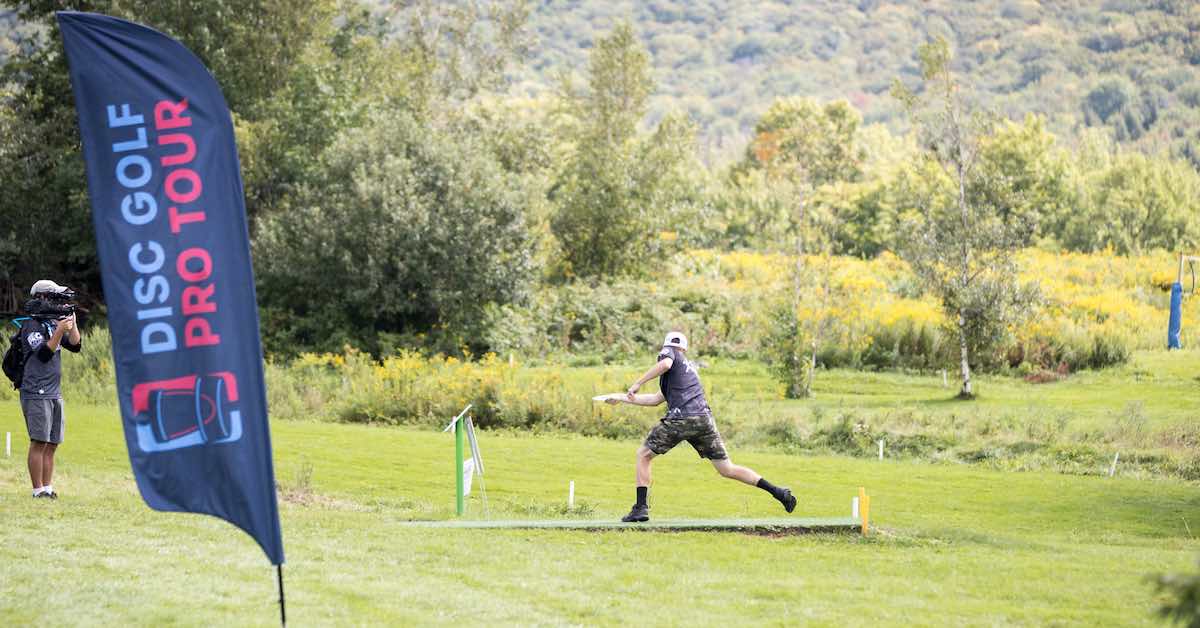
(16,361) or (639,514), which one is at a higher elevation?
(16,361)

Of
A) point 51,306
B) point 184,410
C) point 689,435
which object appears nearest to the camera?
point 184,410

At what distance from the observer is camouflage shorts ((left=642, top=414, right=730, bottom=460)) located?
13.2 m

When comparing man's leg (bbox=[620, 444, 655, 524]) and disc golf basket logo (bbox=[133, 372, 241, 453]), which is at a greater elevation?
disc golf basket logo (bbox=[133, 372, 241, 453])

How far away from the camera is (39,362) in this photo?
13.3 meters

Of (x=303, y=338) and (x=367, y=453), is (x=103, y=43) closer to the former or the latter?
(x=367, y=453)

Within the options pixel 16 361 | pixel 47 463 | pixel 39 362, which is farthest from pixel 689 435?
pixel 16 361

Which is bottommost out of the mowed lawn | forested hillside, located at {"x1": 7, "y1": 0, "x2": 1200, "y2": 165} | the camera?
the mowed lawn

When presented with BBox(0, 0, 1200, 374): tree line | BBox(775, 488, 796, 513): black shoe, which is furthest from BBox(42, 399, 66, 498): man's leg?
BBox(0, 0, 1200, 374): tree line

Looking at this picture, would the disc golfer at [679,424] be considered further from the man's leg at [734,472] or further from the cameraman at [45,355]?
the cameraman at [45,355]

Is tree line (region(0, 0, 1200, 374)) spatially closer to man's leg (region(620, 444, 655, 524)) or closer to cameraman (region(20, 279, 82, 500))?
man's leg (region(620, 444, 655, 524))

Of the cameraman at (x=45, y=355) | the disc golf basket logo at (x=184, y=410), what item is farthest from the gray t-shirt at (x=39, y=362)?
the disc golf basket logo at (x=184, y=410)

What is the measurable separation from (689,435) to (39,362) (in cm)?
669

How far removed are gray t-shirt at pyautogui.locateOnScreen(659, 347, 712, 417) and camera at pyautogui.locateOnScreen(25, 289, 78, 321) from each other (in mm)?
6052

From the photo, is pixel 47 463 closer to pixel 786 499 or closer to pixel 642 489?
pixel 642 489
